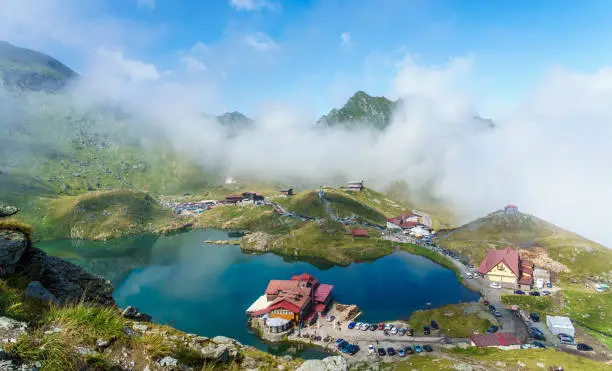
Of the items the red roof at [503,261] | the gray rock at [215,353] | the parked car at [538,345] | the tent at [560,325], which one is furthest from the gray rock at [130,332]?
the red roof at [503,261]

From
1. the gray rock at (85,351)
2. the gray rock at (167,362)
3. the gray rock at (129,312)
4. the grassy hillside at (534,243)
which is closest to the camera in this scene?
the gray rock at (85,351)

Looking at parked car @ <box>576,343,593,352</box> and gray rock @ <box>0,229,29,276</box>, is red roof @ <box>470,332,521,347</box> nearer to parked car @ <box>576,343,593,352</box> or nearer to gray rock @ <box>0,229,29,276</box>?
parked car @ <box>576,343,593,352</box>

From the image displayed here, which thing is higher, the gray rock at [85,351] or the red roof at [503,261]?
the gray rock at [85,351]

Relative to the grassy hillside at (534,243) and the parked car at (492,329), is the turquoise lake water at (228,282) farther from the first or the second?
the grassy hillside at (534,243)

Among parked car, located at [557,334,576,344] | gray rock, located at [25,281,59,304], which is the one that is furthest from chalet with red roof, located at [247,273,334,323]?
gray rock, located at [25,281,59,304]

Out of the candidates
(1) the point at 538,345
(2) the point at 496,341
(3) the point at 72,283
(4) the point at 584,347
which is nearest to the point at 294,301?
(2) the point at 496,341

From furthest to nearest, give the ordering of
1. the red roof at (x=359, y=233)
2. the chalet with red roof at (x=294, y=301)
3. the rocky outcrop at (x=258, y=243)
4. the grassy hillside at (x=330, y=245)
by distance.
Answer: the red roof at (x=359, y=233), the rocky outcrop at (x=258, y=243), the grassy hillside at (x=330, y=245), the chalet with red roof at (x=294, y=301)

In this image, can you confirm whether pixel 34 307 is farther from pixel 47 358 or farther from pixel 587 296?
pixel 587 296
